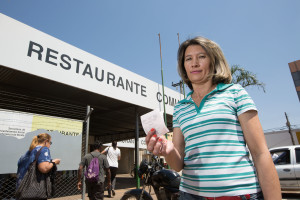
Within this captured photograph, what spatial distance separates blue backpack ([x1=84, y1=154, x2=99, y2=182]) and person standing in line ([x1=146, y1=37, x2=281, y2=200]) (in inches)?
159

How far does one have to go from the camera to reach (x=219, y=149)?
98 centimetres


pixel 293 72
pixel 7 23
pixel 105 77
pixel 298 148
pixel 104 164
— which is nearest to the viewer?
pixel 7 23

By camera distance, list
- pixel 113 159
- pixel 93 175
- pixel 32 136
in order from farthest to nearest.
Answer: pixel 113 159
pixel 93 175
pixel 32 136

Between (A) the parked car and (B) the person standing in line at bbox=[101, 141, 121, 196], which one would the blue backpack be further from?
(A) the parked car

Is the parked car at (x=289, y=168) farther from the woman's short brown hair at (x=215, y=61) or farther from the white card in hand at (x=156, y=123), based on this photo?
the white card in hand at (x=156, y=123)

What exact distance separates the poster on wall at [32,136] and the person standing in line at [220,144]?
4159 mm

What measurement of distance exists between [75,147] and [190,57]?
14.8ft

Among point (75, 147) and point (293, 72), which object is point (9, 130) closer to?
point (75, 147)

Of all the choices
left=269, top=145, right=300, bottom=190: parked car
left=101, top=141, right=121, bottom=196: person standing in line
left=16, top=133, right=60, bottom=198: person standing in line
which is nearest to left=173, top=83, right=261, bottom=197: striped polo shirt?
left=16, top=133, right=60, bottom=198: person standing in line

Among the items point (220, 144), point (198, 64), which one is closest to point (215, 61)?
point (198, 64)

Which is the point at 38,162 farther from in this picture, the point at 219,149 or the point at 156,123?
the point at 219,149

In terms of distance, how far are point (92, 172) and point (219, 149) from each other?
440cm

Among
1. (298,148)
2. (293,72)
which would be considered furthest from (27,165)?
(293,72)

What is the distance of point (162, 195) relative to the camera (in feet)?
11.1
